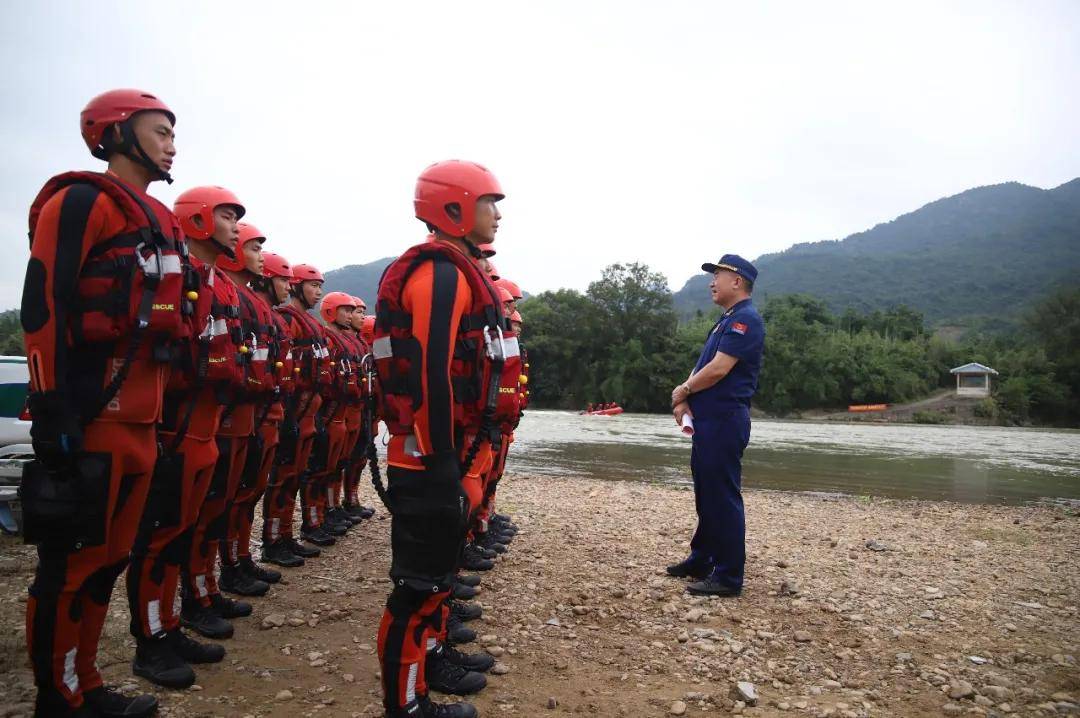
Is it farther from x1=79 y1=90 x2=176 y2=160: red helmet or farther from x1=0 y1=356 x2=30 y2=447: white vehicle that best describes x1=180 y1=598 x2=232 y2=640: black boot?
x1=0 y1=356 x2=30 y2=447: white vehicle

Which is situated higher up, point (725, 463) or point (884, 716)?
point (725, 463)

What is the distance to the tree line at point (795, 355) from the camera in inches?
2357

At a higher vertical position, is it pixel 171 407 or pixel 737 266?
pixel 737 266

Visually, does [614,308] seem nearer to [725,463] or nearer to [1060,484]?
[1060,484]

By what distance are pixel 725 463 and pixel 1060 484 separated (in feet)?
48.1

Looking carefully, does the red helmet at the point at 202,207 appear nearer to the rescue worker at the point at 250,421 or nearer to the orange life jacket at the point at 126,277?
the rescue worker at the point at 250,421

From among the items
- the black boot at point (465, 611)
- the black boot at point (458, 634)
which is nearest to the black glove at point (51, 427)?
the black boot at point (458, 634)

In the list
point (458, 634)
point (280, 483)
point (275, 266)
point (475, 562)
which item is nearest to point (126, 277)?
point (458, 634)

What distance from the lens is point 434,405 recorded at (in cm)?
295

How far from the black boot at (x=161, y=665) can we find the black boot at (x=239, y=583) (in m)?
1.58

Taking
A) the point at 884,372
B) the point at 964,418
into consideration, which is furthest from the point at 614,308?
the point at 964,418

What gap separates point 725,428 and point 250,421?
3.69 metres

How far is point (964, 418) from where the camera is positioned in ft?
179

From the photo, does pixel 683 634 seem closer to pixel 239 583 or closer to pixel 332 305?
pixel 239 583
